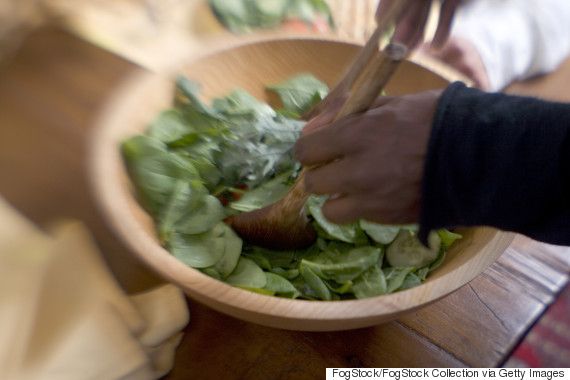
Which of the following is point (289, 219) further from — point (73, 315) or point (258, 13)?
point (258, 13)

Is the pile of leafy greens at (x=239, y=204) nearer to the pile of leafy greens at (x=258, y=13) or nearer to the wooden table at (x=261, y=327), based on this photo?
the wooden table at (x=261, y=327)

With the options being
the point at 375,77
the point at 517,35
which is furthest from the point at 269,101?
the point at 517,35

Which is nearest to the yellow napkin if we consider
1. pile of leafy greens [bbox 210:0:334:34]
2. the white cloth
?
pile of leafy greens [bbox 210:0:334:34]

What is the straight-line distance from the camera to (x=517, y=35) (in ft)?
3.03

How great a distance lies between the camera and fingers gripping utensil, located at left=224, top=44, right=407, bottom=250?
42cm

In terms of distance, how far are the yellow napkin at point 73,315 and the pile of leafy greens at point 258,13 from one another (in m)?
0.60

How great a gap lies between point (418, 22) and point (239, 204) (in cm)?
36

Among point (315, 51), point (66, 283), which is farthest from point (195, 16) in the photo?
point (66, 283)

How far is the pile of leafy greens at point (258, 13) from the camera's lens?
93cm

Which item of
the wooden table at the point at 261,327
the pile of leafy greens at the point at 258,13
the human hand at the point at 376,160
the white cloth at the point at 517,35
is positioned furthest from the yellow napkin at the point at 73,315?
the white cloth at the point at 517,35

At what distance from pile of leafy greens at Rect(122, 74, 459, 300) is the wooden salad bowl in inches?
1.1

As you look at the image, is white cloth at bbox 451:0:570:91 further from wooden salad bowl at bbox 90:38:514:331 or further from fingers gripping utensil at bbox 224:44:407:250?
fingers gripping utensil at bbox 224:44:407:250

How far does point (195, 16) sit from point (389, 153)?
2.49 ft

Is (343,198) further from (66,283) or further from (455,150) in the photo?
(66,283)
